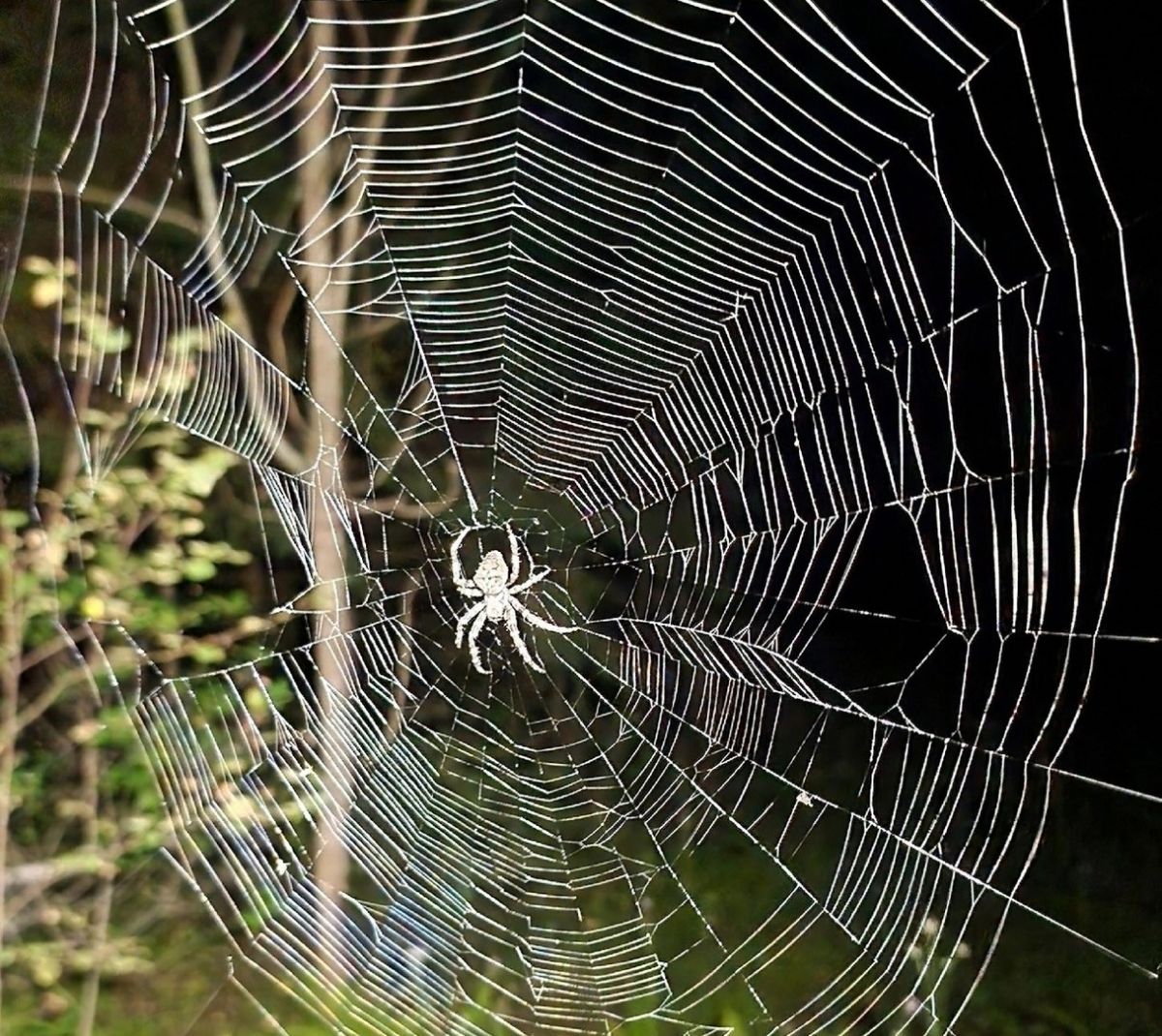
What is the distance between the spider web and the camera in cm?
94

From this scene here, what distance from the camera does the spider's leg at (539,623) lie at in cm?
165

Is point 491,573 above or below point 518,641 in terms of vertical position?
above

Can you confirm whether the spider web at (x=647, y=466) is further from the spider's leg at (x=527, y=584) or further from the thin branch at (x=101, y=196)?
the spider's leg at (x=527, y=584)

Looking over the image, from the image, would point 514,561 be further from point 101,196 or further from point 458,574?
point 101,196

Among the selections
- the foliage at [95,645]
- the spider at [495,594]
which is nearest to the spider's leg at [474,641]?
the spider at [495,594]

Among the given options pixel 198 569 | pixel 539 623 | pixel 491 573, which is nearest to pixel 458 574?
pixel 491 573

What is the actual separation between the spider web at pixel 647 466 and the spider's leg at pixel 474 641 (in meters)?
0.02

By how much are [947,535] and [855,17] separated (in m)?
0.55

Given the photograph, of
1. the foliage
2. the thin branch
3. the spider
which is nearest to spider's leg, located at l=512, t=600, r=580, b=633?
the spider

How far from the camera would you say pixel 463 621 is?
170 cm

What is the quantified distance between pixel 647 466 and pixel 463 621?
1.61 feet

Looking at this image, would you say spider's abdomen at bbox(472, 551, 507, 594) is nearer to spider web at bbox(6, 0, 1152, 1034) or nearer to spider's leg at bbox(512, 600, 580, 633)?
spider's leg at bbox(512, 600, 580, 633)

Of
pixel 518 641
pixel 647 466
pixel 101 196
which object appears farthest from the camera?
pixel 518 641

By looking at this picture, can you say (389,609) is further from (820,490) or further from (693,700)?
(820,490)
